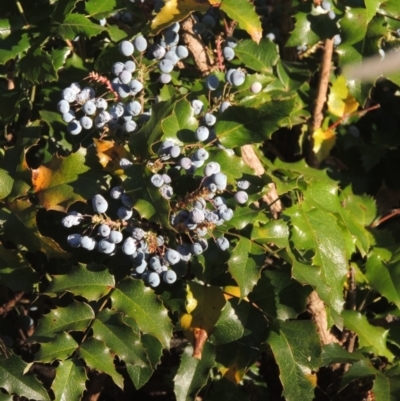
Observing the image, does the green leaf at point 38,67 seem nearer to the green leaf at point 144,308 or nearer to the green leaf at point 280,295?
the green leaf at point 144,308

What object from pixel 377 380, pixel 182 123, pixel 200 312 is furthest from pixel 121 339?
pixel 377 380

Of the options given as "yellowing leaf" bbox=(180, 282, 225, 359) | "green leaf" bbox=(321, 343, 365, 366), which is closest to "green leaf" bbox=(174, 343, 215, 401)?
"yellowing leaf" bbox=(180, 282, 225, 359)

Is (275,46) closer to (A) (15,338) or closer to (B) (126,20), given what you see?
(B) (126,20)

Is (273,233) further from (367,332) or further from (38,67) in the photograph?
(38,67)

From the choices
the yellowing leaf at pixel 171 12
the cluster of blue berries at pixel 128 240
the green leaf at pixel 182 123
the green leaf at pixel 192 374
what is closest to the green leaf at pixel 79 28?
the yellowing leaf at pixel 171 12

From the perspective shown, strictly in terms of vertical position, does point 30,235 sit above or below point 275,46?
below

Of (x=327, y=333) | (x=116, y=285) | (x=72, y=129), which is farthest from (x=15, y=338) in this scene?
(x=327, y=333)
